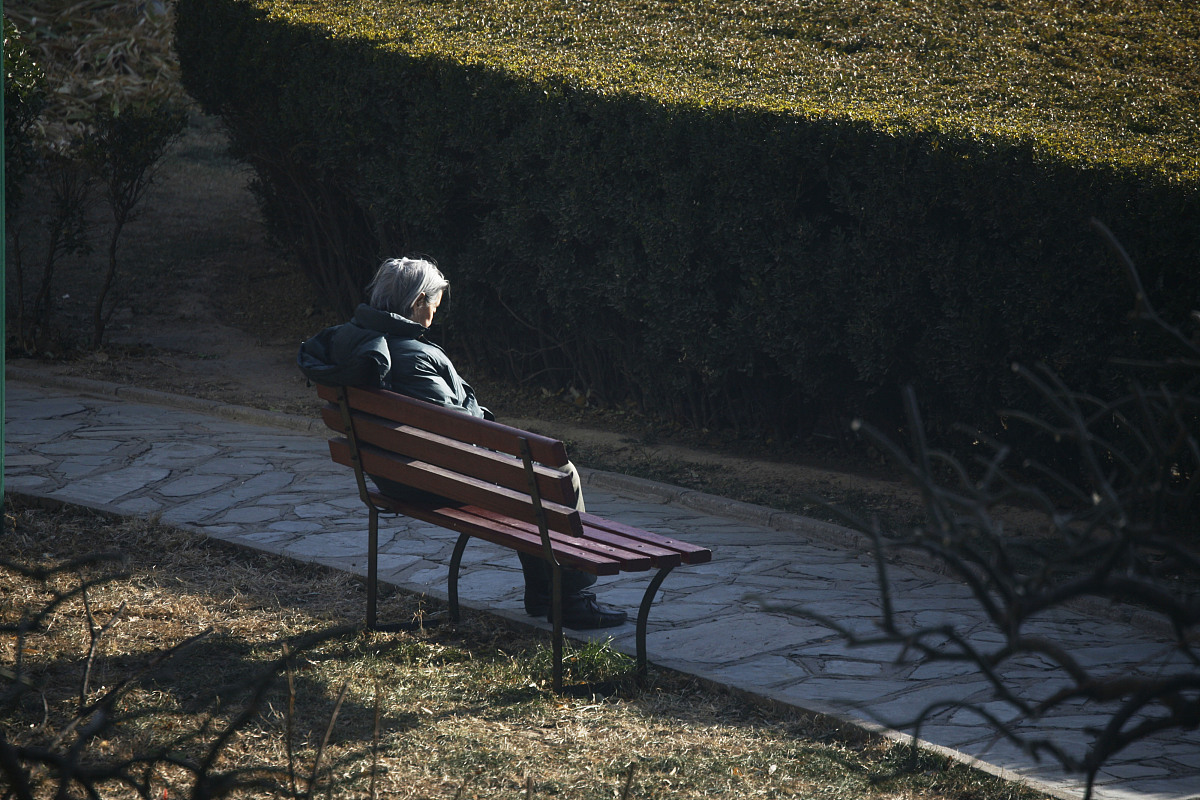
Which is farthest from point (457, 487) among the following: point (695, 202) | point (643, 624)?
point (695, 202)

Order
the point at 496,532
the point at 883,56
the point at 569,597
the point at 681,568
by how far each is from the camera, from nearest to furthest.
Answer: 1. the point at 496,532
2. the point at 569,597
3. the point at 681,568
4. the point at 883,56

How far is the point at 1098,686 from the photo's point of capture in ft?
5.70

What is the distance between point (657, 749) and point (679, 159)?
4.81 meters

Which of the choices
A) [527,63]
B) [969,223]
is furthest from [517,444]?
[527,63]

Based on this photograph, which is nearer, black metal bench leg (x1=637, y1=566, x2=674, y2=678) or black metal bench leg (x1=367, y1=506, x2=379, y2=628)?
black metal bench leg (x1=637, y1=566, x2=674, y2=678)

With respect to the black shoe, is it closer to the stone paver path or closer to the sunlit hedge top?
the stone paver path

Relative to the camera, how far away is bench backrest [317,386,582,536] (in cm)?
407

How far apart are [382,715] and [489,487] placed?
0.89 meters

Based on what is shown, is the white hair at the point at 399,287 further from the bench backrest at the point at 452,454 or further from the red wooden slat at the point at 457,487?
the red wooden slat at the point at 457,487

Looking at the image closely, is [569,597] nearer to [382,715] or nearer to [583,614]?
[583,614]

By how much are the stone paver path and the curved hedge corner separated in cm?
135

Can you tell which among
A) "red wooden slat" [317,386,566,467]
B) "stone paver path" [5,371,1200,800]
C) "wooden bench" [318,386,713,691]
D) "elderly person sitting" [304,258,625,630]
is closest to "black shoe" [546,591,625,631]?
"elderly person sitting" [304,258,625,630]

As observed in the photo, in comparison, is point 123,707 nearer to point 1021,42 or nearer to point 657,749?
point 657,749

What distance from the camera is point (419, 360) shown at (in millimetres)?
4746
